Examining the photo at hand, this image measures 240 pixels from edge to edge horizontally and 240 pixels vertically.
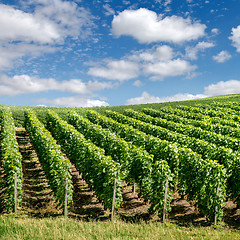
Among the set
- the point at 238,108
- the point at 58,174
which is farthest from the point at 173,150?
the point at 238,108

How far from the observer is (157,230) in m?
9.38

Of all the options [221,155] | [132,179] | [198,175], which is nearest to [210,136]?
[221,155]

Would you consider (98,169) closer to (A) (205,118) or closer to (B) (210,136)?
(B) (210,136)

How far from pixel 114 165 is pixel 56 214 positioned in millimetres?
3996

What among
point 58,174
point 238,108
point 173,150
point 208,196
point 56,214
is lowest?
point 56,214

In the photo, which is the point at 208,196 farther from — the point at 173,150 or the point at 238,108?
the point at 238,108

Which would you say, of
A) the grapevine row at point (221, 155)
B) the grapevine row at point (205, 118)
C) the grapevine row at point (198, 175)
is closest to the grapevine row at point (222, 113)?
the grapevine row at point (205, 118)

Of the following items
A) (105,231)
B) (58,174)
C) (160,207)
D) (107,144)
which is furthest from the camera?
(107,144)

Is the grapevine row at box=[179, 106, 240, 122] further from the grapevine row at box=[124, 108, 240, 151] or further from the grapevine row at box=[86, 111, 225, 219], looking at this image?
the grapevine row at box=[86, 111, 225, 219]

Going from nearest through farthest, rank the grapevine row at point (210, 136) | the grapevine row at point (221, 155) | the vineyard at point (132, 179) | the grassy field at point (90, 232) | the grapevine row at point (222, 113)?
the grassy field at point (90, 232), the vineyard at point (132, 179), the grapevine row at point (221, 155), the grapevine row at point (210, 136), the grapevine row at point (222, 113)

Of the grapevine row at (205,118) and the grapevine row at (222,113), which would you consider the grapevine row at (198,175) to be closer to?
the grapevine row at (205,118)

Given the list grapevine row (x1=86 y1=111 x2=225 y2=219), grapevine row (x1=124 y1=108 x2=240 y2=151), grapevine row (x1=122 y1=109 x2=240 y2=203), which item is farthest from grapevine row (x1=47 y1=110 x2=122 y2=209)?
grapevine row (x1=124 y1=108 x2=240 y2=151)

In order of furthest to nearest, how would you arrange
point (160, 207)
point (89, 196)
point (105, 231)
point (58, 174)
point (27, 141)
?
point (27, 141), point (89, 196), point (58, 174), point (160, 207), point (105, 231)

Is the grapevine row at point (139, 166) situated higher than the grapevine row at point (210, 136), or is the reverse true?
the grapevine row at point (210, 136)
